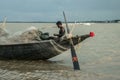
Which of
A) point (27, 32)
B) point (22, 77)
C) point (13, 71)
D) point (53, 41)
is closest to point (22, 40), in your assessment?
point (27, 32)

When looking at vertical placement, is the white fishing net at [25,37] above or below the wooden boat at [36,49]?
above

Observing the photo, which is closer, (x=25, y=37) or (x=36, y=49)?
(x=36, y=49)

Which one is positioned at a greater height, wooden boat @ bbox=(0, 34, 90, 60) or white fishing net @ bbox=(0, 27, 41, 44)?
white fishing net @ bbox=(0, 27, 41, 44)

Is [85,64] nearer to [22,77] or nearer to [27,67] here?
[27,67]

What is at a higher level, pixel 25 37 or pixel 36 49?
pixel 25 37

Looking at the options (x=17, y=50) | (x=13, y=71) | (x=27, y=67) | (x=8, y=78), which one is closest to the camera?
(x=8, y=78)

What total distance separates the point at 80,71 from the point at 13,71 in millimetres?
3092

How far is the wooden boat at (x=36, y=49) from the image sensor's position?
55.5 feet

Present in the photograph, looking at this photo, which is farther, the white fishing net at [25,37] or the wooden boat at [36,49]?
the white fishing net at [25,37]

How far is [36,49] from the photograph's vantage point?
1716cm

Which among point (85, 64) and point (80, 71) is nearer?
point (80, 71)

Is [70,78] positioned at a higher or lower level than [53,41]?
lower

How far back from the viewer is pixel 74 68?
15.7 m

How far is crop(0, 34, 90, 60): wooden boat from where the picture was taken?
16.9 metres
